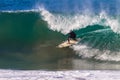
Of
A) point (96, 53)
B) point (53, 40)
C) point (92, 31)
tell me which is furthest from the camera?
point (92, 31)

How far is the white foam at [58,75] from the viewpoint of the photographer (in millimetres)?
12766

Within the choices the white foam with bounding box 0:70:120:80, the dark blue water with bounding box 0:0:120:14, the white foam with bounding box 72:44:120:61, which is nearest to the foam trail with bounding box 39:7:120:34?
the white foam with bounding box 72:44:120:61

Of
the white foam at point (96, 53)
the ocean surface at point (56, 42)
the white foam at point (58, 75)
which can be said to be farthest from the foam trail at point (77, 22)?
the white foam at point (58, 75)

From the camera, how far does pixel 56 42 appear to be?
18.7m

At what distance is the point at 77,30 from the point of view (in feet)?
65.1

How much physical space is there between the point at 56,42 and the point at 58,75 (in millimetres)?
5634

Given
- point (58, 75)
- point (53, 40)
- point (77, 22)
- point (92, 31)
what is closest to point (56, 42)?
point (53, 40)

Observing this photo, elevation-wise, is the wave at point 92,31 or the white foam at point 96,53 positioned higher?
the wave at point 92,31

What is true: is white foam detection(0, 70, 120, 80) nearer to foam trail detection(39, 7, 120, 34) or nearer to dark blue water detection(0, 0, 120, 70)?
dark blue water detection(0, 0, 120, 70)

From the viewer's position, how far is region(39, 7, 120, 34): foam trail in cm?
2012

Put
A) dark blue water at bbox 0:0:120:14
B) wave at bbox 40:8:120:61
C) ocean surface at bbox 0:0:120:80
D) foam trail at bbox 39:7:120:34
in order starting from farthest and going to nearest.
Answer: dark blue water at bbox 0:0:120:14 → foam trail at bbox 39:7:120:34 → wave at bbox 40:8:120:61 → ocean surface at bbox 0:0:120:80

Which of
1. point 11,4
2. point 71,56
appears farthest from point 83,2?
point 71,56

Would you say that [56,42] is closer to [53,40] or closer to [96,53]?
[53,40]

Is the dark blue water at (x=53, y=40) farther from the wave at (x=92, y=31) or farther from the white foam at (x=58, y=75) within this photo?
the white foam at (x=58, y=75)
